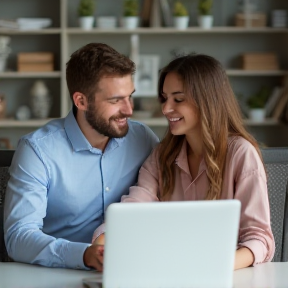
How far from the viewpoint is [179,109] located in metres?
2.45

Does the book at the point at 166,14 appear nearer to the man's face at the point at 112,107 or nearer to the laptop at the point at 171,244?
the man's face at the point at 112,107

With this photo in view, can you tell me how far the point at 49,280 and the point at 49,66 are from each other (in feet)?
12.1

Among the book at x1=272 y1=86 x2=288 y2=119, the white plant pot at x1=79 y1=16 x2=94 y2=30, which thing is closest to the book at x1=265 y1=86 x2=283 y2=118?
the book at x1=272 y1=86 x2=288 y2=119

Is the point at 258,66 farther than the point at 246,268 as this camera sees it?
Yes

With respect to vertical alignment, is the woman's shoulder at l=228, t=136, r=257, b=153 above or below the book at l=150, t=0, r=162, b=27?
below

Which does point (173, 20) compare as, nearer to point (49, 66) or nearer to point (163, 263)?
point (49, 66)

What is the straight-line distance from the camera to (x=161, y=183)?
254 cm

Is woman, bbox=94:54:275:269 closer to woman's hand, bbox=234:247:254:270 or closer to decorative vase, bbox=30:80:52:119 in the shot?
woman's hand, bbox=234:247:254:270

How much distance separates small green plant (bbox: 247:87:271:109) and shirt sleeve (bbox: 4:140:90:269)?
333 cm

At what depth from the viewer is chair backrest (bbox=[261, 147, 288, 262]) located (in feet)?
8.13

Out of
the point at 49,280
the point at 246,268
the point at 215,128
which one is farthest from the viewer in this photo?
the point at 215,128

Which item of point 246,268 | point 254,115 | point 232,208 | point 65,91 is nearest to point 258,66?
point 254,115

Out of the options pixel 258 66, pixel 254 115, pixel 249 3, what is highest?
pixel 249 3

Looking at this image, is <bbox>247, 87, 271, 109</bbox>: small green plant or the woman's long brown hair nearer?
the woman's long brown hair
